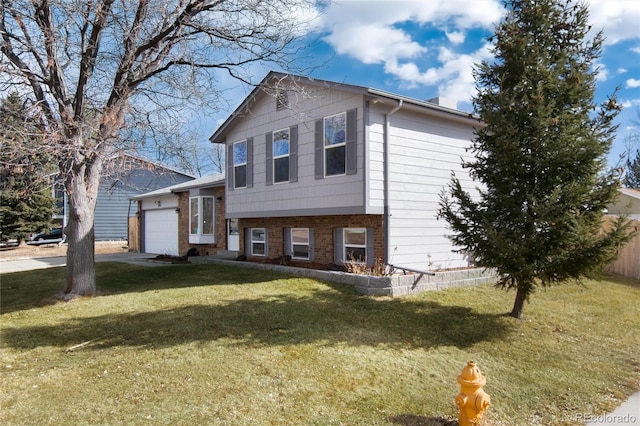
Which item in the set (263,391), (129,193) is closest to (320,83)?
(263,391)

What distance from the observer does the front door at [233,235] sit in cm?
1615

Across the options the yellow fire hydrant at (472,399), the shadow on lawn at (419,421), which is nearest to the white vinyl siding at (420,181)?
the shadow on lawn at (419,421)

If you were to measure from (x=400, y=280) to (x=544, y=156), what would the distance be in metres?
3.66

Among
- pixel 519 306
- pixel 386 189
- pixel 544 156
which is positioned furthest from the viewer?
pixel 386 189

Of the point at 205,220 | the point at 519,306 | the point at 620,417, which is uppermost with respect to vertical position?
the point at 205,220

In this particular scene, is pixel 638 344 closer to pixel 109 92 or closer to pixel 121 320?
pixel 121 320

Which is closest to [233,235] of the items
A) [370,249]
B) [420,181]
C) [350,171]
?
[370,249]

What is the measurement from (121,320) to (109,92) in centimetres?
510

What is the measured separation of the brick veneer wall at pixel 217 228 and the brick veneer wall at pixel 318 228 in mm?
1958

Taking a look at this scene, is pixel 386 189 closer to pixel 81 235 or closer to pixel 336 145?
pixel 336 145

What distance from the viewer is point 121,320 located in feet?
24.5

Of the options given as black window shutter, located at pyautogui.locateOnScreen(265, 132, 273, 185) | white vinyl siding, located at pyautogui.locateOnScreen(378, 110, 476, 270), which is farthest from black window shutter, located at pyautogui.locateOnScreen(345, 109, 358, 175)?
black window shutter, located at pyautogui.locateOnScreen(265, 132, 273, 185)

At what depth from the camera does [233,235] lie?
16375 mm

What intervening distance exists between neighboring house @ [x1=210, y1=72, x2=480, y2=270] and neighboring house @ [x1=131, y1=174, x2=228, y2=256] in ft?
12.1
